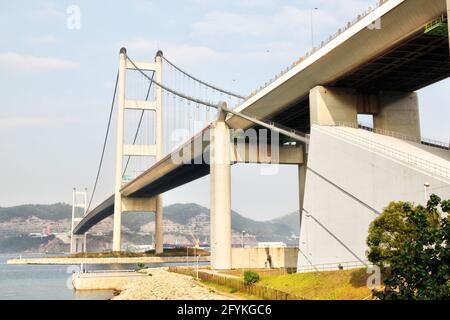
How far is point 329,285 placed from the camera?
30172mm

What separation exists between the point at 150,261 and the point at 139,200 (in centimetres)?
1354

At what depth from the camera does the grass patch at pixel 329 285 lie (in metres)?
27.0

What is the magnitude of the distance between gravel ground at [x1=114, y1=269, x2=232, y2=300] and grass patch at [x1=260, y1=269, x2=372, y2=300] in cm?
515

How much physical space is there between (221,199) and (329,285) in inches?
1053

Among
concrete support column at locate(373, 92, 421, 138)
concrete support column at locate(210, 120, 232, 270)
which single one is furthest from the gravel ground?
concrete support column at locate(373, 92, 421, 138)

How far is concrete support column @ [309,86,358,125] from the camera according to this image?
41625mm

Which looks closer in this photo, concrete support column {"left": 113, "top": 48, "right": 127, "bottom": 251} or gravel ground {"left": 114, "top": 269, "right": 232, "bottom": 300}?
gravel ground {"left": 114, "top": 269, "right": 232, "bottom": 300}

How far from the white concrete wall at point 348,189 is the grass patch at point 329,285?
89.6 inches

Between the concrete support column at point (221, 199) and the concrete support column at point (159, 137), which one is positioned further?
the concrete support column at point (159, 137)

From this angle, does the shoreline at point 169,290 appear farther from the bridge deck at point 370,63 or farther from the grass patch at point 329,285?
the bridge deck at point 370,63

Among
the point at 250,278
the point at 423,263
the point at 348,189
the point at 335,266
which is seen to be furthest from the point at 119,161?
the point at 423,263

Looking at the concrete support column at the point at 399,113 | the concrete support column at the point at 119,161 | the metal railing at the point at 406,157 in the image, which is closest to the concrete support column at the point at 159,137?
the concrete support column at the point at 119,161

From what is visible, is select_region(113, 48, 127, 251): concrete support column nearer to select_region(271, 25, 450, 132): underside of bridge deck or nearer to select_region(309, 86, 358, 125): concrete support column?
select_region(271, 25, 450, 132): underside of bridge deck

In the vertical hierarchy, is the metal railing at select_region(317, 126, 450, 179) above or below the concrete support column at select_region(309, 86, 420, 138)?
below
